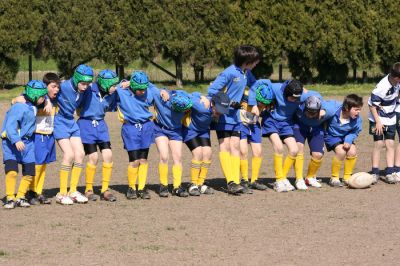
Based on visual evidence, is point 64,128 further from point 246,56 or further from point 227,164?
point 246,56

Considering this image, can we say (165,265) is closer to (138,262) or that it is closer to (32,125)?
(138,262)

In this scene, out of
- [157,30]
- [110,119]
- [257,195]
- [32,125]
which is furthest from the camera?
[157,30]

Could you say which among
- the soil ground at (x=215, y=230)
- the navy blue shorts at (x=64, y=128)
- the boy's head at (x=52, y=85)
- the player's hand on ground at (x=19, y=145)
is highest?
the boy's head at (x=52, y=85)

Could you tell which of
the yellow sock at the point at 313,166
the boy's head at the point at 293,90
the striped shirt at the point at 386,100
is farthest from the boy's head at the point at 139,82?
the striped shirt at the point at 386,100

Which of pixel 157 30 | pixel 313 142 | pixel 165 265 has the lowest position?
pixel 165 265

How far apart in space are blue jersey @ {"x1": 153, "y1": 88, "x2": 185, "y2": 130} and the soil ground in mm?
954

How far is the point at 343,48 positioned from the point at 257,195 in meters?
20.4

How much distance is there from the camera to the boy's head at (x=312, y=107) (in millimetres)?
11521

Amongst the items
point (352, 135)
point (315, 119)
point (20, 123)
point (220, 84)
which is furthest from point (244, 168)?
point (20, 123)

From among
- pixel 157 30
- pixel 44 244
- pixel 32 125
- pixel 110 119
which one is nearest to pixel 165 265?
pixel 44 244

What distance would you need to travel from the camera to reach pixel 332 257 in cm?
791

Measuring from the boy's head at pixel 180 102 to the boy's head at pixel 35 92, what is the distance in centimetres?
163

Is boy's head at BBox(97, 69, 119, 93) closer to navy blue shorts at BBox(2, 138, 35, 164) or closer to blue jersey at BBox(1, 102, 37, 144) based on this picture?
blue jersey at BBox(1, 102, 37, 144)

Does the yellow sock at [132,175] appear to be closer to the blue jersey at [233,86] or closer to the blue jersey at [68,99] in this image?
the blue jersey at [68,99]
